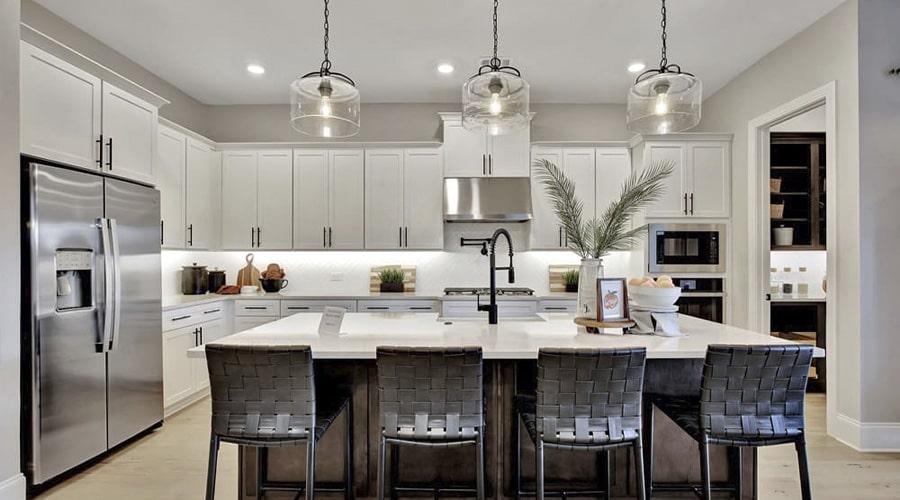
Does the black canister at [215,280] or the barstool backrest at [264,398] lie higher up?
the black canister at [215,280]

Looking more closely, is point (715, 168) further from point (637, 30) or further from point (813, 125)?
point (637, 30)

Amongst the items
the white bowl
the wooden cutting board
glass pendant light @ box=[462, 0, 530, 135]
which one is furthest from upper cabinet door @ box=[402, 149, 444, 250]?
the white bowl

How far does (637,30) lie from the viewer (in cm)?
355

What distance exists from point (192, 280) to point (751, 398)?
4647mm

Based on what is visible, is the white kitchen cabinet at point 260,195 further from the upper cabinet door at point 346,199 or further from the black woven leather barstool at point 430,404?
the black woven leather barstool at point 430,404

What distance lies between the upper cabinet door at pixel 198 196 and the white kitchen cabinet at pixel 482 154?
95.0 inches

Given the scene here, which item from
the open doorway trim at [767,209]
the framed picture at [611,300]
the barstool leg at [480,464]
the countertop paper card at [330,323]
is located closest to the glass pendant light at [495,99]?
the framed picture at [611,300]

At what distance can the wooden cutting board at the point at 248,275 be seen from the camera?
5145 millimetres

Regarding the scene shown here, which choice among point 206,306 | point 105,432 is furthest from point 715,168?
point 105,432

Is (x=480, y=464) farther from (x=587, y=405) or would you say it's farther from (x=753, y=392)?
(x=753, y=392)

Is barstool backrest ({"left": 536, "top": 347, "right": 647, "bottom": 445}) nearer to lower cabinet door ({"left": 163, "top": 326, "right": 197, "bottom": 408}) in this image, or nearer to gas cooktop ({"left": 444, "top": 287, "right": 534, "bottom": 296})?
gas cooktop ({"left": 444, "top": 287, "right": 534, "bottom": 296})

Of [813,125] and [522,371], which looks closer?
[522,371]

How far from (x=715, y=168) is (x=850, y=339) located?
6.46ft

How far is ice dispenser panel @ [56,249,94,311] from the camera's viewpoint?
2.67 metres
